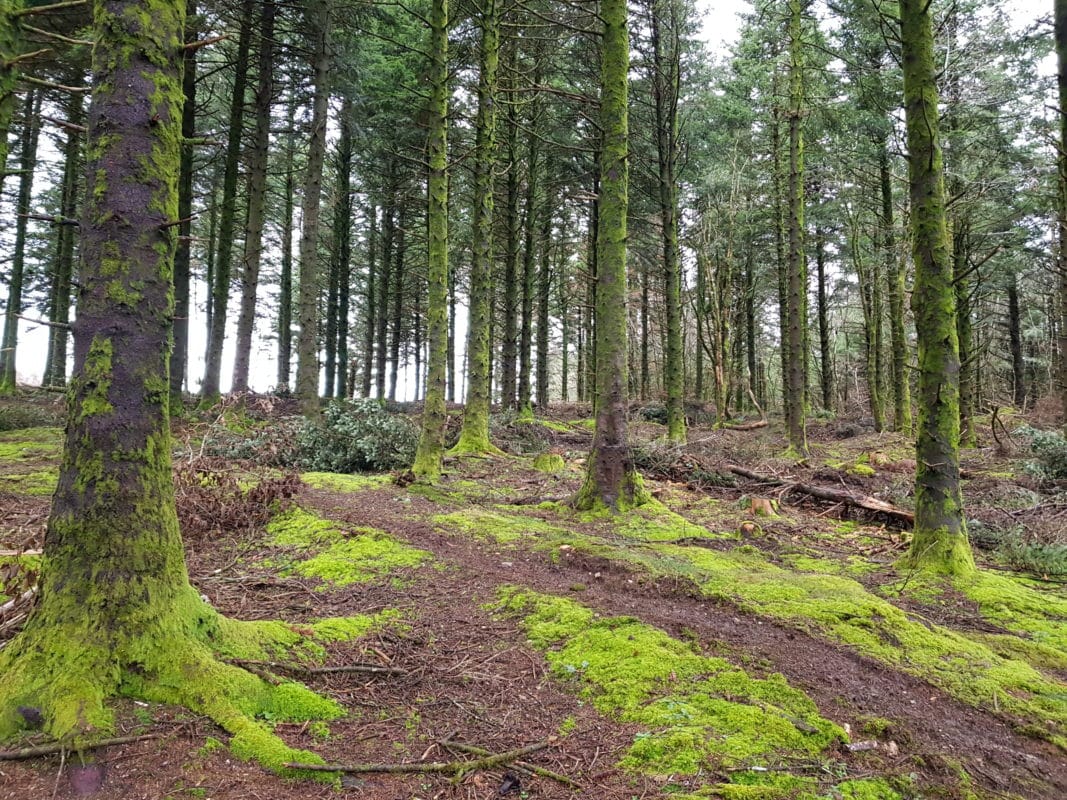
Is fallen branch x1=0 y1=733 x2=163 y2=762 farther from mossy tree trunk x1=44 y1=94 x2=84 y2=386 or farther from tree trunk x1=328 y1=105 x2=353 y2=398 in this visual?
tree trunk x1=328 y1=105 x2=353 y2=398

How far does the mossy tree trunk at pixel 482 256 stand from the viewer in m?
11.0

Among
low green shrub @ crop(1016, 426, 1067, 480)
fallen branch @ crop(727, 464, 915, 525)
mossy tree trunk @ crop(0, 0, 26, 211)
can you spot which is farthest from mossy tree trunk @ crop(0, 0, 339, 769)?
low green shrub @ crop(1016, 426, 1067, 480)

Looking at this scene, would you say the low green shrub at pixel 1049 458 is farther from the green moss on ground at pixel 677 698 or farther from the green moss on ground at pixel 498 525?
the green moss on ground at pixel 677 698

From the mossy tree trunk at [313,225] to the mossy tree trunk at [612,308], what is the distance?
26.2ft

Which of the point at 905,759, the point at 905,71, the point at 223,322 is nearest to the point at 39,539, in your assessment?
the point at 905,759

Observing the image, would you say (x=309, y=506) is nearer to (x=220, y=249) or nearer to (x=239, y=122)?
(x=220, y=249)

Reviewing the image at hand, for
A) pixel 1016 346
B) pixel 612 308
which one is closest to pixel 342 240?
pixel 612 308

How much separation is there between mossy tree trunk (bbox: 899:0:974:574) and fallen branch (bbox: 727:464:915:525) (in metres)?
1.66

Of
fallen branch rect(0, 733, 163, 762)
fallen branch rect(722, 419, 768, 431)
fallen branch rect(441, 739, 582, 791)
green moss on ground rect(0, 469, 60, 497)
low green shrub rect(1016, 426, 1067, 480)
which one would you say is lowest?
fallen branch rect(441, 739, 582, 791)

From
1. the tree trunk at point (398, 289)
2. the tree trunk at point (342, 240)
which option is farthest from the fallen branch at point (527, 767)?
the tree trunk at point (398, 289)

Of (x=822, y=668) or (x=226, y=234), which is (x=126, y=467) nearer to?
(x=822, y=668)

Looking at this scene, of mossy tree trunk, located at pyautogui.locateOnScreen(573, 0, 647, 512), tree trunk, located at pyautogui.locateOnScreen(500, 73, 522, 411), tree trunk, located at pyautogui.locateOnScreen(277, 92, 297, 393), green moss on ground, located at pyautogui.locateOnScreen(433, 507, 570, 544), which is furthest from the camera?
tree trunk, located at pyautogui.locateOnScreen(277, 92, 297, 393)

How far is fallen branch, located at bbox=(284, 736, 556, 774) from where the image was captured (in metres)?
2.12

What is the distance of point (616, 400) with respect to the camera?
277 inches
